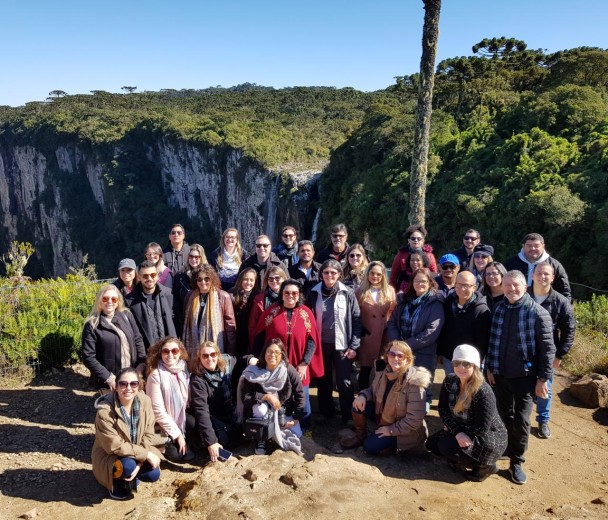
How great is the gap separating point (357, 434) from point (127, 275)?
2904 millimetres

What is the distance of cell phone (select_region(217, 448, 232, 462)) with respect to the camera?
4.66m

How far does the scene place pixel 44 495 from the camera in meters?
4.36

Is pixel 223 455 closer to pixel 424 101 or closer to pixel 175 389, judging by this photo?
pixel 175 389

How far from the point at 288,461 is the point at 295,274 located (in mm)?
2408

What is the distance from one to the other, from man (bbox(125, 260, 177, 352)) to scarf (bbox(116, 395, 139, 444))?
1031 millimetres

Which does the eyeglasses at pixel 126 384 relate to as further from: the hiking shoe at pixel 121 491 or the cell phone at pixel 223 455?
the cell phone at pixel 223 455

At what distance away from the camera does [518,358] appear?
172 inches

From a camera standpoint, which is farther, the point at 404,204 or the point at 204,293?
the point at 404,204

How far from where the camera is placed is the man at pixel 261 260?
19.3 ft

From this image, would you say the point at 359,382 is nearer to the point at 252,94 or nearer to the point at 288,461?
the point at 288,461

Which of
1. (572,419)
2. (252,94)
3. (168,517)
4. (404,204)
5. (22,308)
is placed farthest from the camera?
(252,94)

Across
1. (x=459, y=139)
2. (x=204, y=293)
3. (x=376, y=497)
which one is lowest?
(x=376, y=497)

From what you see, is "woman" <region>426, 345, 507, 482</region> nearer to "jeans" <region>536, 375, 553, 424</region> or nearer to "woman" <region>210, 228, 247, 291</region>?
"jeans" <region>536, 375, 553, 424</region>

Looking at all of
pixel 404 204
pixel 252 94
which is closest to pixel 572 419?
pixel 404 204
